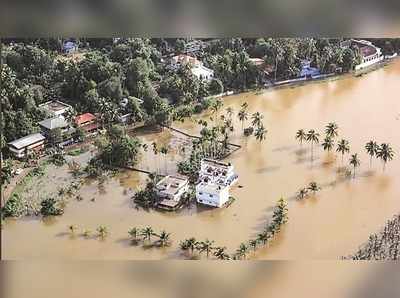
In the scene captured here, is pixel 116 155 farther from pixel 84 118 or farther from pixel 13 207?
pixel 13 207

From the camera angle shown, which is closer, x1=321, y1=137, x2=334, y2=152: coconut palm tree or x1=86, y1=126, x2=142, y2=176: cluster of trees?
x1=86, y1=126, x2=142, y2=176: cluster of trees

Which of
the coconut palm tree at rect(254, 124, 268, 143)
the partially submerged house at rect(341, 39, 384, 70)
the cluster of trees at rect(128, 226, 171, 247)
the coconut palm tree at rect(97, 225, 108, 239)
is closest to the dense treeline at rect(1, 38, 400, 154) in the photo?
the partially submerged house at rect(341, 39, 384, 70)

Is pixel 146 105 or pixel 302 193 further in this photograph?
pixel 146 105

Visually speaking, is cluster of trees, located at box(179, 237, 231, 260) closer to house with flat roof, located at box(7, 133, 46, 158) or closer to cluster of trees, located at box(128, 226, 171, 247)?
cluster of trees, located at box(128, 226, 171, 247)

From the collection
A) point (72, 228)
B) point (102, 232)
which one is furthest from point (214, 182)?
point (72, 228)

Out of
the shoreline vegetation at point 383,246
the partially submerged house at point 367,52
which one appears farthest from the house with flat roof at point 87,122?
the partially submerged house at point 367,52
